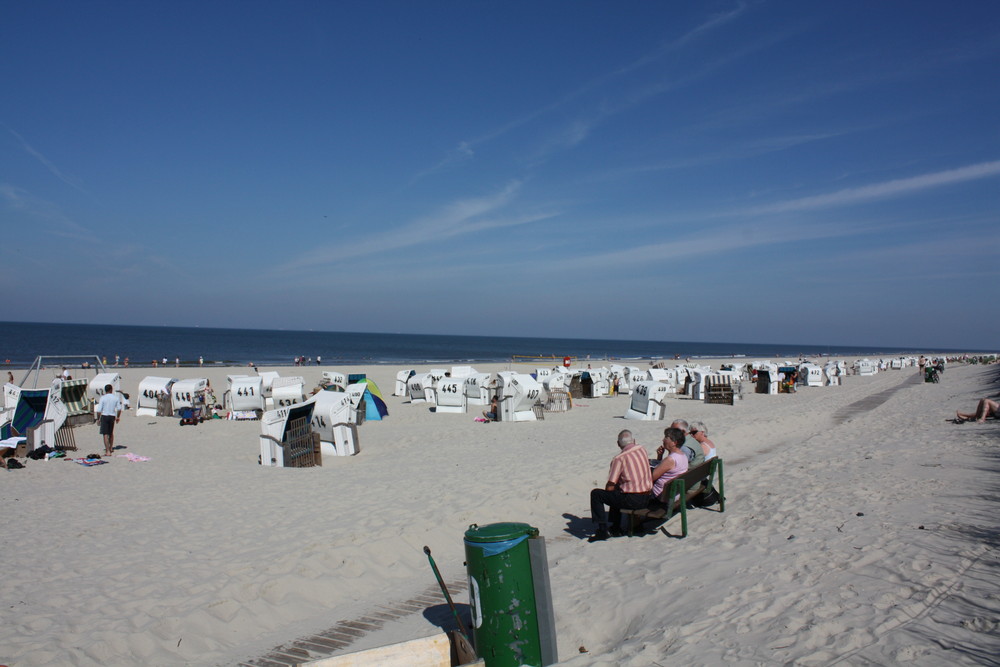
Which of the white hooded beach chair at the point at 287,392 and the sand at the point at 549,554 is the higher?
the white hooded beach chair at the point at 287,392

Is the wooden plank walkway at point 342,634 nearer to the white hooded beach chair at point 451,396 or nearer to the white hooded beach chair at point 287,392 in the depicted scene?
the white hooded beach chair at point 287,392

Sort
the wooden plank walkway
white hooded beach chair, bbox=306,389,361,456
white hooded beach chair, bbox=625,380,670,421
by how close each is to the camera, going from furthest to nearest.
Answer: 1. white hooded beach chair, bbox=625,380,670,421
2. white hooded beach chair, bbox=306,389,361,456
3. the wooden plank walkway

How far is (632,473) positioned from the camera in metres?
6.54

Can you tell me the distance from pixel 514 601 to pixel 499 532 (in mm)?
430

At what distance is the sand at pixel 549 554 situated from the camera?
13.1 feet

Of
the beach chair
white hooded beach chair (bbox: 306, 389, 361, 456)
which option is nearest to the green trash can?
white hooded beach chair (bbox: 306, 389, 361, 456)

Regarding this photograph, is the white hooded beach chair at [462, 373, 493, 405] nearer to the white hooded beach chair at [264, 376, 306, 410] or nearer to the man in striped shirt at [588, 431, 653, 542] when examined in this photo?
the white hooded beach chair at [264, 376, 306, 410]

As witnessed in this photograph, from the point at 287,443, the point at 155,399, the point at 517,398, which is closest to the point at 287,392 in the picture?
the point at 155,399

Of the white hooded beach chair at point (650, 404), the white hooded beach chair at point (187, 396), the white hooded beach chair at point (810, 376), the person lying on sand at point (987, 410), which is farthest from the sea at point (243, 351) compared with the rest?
the person lying on sand at point (987, 410)

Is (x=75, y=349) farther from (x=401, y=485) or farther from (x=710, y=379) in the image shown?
(x=401, y=485)

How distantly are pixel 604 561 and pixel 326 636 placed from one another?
2.51 m

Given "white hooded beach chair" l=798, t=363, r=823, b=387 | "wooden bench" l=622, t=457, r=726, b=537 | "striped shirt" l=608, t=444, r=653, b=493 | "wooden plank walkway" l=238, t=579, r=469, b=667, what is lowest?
"white hooded beach chair" l=798, t=363, r=823, b=387

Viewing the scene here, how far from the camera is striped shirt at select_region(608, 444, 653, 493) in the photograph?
6543 mm

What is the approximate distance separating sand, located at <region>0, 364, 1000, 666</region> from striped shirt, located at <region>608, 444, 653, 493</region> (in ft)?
1.69
